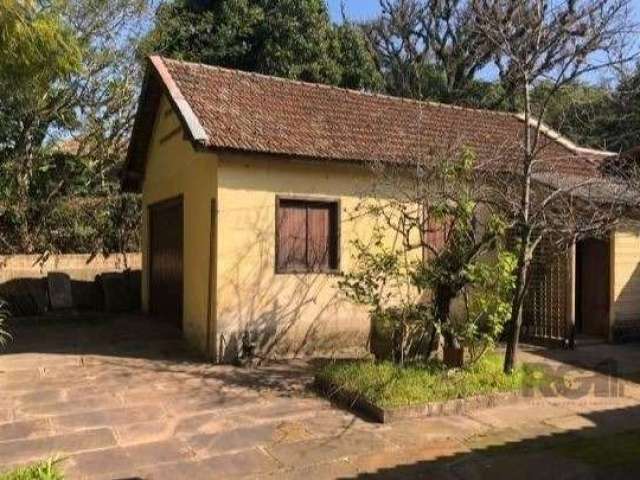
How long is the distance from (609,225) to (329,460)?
5.31 metres

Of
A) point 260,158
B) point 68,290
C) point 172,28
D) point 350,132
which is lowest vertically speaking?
point 68,290

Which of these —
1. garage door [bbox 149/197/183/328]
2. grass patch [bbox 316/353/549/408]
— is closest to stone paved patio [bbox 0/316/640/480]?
grass patch [bbox 316/353/549/408]

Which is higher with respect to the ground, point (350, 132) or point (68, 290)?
point (350, 132)

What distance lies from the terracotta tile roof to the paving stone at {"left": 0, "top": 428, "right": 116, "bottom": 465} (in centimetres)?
455

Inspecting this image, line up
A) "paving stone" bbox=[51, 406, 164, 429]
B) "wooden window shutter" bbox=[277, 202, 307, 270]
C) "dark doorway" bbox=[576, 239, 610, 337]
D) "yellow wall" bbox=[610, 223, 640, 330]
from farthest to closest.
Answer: "dark doorway" bbox=[576, 239, 610, 337] → "yellow wall" bbox=[610, 223, 640, 330] → "wooden window shutter" bbox=[277, 202, 307, 270] → "paving stone" bbox=[51, 406, 164, 429]

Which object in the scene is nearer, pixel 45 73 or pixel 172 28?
pixel 45 73

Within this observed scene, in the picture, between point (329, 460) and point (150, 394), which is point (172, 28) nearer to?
point (150, 394)

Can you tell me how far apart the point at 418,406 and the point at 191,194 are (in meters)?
5.84

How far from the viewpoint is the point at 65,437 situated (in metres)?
6.05

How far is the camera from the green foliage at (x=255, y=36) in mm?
19422

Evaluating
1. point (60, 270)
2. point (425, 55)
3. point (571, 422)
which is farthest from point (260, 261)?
point (425, 55)

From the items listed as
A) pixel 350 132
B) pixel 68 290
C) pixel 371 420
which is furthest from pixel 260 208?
pixel 68 290

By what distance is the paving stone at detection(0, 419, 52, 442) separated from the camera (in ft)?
19.9

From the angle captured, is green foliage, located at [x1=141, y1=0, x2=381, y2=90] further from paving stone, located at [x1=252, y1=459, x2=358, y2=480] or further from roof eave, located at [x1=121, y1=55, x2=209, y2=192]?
paving stone, located at [x1=252, y1=459, x2=358, y2=480]
